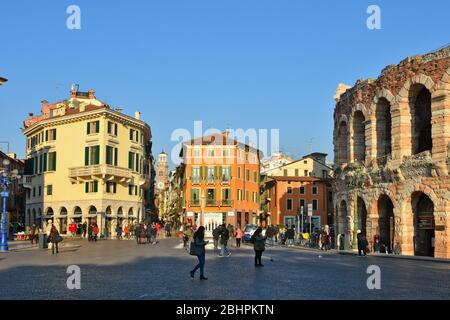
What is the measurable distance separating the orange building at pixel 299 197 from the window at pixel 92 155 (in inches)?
1233

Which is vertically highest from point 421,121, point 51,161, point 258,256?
point 51,161

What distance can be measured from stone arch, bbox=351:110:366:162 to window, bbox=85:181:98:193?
95.3 feet

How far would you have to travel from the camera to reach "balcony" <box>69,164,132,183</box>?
56156 millimetres

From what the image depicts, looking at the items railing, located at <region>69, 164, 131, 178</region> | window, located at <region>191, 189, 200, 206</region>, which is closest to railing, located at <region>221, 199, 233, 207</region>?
window, located at <region>191, 189, 200, 206</region>

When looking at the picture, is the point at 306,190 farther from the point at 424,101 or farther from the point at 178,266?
the point at 178,266

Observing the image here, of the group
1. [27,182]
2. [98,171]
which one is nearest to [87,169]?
[98,171]

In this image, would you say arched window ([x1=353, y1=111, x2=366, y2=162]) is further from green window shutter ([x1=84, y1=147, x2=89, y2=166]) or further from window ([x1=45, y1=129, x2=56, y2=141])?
window ([x1=45, y1=129, x2=56, y2=141])

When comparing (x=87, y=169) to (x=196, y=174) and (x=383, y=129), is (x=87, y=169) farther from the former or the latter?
(x=383, y=129)

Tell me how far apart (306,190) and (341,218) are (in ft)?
134

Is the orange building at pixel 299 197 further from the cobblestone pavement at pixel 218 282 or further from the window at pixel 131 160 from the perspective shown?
the cobblestone pavement at pixel 218 282

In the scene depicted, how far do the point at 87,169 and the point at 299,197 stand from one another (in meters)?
34.3

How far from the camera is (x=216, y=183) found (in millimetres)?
73750

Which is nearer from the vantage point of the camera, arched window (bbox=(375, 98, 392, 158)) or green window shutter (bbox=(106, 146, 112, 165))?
arched window (bbox=(375, 98, 392, 158))
